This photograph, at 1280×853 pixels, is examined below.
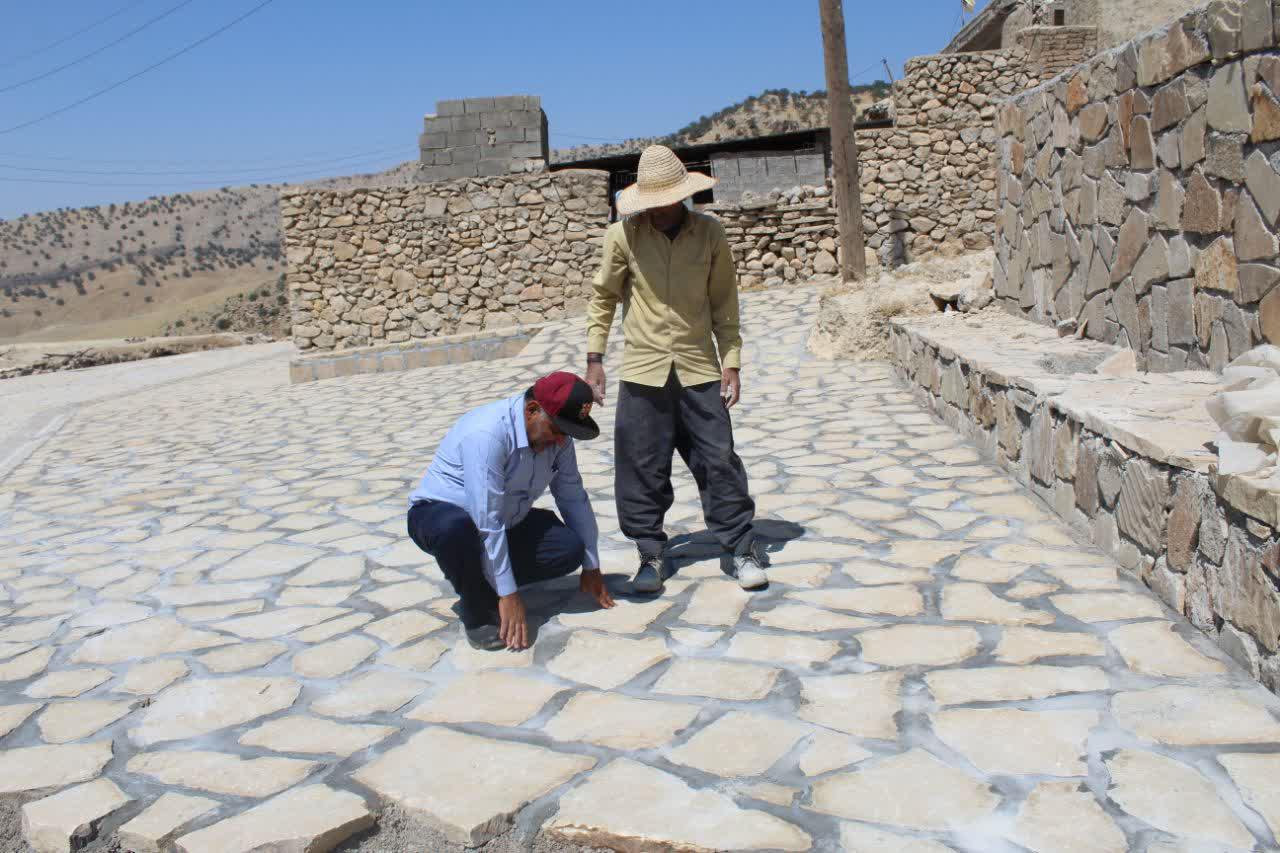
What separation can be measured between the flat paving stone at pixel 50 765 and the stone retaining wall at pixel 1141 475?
10.2 feet

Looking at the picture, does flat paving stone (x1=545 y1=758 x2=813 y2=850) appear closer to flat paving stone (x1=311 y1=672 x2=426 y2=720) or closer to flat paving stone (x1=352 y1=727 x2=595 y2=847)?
flat paving stone (x1=352 y1=727 x2=595 y2=847)

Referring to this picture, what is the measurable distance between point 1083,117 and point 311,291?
10.8 meters

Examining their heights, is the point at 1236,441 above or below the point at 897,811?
above

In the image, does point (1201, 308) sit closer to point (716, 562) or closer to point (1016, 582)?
point (1016, 582)

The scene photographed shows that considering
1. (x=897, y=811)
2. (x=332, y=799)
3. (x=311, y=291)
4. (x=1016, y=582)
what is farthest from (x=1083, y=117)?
(x=311, y=291)

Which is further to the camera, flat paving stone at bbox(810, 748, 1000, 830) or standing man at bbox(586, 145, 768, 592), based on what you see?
standing man at bbox(586, 145, 768, 592)

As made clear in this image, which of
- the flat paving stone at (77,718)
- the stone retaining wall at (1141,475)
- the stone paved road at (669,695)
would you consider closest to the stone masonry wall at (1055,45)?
the stone retaining wall at (1141,475)

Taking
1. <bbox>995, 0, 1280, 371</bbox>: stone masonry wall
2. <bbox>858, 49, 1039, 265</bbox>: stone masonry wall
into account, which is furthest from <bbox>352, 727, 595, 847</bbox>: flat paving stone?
<bbox>858, 49, 1039, 265</bbox>: stone masonry wall

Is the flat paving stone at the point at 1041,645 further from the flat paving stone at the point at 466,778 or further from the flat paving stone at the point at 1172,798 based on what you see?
the flat paving stone at the point at 466,778

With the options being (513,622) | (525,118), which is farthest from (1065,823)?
(525,118)

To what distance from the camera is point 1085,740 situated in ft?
8.50

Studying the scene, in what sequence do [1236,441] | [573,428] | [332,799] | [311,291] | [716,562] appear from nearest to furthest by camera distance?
1. [332,799]
2. [1236,441]
3. [573,428]
4. [716,562]
5. [311,291]

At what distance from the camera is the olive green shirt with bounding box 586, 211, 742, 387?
3855 mm

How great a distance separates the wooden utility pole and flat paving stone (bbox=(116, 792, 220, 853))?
10.0 m
